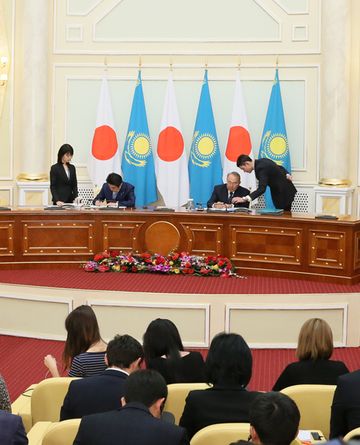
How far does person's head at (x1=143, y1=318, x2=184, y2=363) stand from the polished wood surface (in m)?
4.44

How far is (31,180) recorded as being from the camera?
11.8 metres

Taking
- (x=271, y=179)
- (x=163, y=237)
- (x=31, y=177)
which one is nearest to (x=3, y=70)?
(x=31, y=177)

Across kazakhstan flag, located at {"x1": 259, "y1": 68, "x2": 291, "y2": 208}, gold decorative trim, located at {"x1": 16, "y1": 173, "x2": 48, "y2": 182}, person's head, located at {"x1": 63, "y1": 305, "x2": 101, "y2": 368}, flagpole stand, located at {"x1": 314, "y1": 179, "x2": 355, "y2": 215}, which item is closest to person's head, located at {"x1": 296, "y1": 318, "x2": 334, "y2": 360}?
person's head, located at {"x1": 63, "y1": 305, "x2": 101, "y2": 368}

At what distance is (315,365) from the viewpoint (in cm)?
432

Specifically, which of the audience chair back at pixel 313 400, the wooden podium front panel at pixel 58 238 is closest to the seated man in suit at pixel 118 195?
the wooden podium front panel at pixel 58 238

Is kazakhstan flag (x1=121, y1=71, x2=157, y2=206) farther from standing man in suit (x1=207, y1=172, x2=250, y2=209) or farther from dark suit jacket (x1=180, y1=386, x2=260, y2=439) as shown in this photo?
dark suit jacket (x1=180, y1=386, x2=260, y2=439)

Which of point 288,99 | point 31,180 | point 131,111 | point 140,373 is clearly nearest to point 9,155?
point 31,180

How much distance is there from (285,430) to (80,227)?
23.0 feet

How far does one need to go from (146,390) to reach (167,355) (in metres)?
1.46

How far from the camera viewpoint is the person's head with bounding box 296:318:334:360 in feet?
14.1

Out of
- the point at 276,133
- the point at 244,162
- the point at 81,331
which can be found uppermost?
the point at 276,133

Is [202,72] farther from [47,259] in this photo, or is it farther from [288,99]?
[47,259]

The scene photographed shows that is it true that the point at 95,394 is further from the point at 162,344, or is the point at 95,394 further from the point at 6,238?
the point at 6,238

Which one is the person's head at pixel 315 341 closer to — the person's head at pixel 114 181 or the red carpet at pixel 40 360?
the red carpet at pixel 40 360
